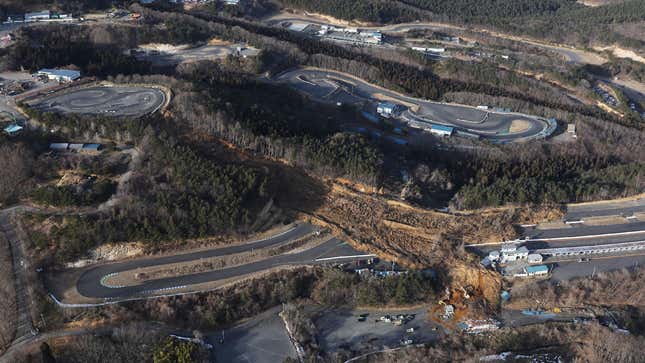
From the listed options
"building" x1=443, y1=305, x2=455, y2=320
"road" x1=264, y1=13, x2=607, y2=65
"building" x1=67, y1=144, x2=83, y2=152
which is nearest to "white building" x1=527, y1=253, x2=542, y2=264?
"building" x1=443, y1=305, x2=455, y2=320

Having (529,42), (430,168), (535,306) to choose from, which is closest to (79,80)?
(430,168)

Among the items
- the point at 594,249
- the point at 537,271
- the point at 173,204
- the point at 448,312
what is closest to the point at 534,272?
the point at 537,271

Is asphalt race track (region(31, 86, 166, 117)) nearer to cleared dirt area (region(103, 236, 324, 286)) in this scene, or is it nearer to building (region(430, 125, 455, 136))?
cleared dirt area (region(103, 236, 324, 286))

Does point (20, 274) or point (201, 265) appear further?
point (201, 265)

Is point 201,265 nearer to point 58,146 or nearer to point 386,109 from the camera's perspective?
point 58,146

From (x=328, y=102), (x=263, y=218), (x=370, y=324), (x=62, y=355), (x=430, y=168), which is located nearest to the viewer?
(x=62, y=355)

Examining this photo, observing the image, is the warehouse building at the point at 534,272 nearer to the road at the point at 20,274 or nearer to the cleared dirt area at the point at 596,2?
the road at the point at 20,274

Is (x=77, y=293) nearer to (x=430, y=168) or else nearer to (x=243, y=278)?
(x=243, y=278)
